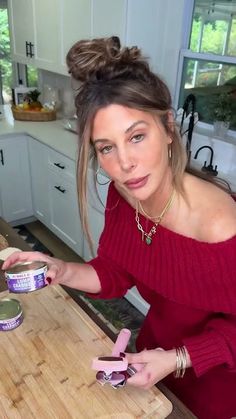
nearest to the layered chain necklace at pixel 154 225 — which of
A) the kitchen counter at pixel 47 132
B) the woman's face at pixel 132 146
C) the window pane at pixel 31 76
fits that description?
the woman's face at pixel 132 146

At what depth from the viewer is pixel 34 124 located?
3.14 m

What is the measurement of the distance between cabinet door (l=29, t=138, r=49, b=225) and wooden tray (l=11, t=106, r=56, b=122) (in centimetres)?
39

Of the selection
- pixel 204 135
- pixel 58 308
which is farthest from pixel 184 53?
pixel 58 308

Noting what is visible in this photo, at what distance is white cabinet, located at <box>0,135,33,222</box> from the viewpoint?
9.57 feet

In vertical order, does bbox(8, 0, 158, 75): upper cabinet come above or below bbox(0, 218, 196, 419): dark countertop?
above

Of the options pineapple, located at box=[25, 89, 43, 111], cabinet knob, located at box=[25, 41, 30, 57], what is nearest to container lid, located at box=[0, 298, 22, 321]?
pineapple, located at box=[25, 89, 43, 111]

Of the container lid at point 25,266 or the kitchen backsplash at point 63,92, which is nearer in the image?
the container lid at point 25,266

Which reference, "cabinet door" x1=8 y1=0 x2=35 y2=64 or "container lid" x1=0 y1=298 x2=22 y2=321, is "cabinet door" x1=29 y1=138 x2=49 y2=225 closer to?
"cabinet door" x1=8 y1=0 x2=35 y2=64

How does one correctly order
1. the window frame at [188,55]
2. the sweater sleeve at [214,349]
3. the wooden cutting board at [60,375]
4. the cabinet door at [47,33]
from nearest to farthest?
the wooden cutting board at [60,375]
the sweater sleeve at [214,349]
the window frame at [188,55]
the cabinet door at [47,33]

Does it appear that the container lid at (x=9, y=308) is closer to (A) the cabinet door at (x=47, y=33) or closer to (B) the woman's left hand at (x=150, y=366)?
(B) the woman's left hand at (x=150, y=366)

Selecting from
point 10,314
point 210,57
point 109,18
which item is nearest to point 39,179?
point 109,18

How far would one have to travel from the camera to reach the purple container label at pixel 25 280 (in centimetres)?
84

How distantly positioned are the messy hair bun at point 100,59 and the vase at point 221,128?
1442 millimetres

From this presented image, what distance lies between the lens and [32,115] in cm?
321
